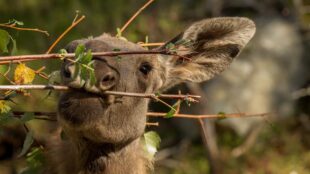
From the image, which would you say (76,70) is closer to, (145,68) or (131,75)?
Result: (131,75)

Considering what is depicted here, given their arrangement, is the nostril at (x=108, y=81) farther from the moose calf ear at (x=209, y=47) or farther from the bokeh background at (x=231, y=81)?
the bokeh background at (x=231, y=81)

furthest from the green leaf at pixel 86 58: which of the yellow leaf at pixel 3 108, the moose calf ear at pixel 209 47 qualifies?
the moose calf ear at pixel 209 47

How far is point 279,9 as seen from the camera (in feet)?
40.9

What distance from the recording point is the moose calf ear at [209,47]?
525 cm

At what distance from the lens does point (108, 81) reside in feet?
13.7

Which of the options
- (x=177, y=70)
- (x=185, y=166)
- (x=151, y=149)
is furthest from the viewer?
(x=185, y=166)

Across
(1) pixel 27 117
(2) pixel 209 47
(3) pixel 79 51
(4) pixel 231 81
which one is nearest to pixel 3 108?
(1) pixel 27 117

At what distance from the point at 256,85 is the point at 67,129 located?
7.75 meters

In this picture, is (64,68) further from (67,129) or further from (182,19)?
(182,19)

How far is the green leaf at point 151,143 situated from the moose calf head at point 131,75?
1.06 feet

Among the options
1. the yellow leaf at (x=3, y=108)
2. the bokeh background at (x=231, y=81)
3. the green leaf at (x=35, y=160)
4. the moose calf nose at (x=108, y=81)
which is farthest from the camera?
the bokeh background at (x=231, y=81)

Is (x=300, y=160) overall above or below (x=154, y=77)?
below

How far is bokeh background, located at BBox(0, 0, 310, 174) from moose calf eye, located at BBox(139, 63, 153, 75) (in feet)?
14.5

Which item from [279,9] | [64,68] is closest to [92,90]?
[64,68]
